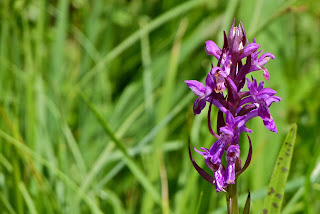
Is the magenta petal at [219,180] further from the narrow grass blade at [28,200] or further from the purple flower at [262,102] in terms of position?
the narrow grass blade at [28,200]

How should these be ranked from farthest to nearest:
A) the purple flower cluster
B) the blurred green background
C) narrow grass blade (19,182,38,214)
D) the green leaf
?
the blurred green background
narrow grass blade (19,182,38,214)
the green leaf
the purple flower cluster

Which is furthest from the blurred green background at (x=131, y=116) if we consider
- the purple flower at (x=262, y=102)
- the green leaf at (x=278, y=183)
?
the purple flower at (x=262, y=102)

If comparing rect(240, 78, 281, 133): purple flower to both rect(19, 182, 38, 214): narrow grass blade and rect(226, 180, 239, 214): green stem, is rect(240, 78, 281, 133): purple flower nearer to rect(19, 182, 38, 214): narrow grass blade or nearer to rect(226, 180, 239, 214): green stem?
rect(226, 180, 239, 214): green stem

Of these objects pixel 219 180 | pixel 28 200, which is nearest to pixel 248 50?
pixel 219 180

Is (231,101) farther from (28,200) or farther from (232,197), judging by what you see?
(28,200)

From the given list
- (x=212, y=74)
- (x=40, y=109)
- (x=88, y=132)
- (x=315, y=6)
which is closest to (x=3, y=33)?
(x=40, y=109)

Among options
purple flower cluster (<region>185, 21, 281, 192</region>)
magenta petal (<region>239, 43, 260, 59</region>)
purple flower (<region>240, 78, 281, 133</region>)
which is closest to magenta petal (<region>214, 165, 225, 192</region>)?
purple flower cluster (<region>185, 21, 281, 192</region>)

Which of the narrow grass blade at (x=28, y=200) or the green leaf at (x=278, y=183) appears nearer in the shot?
the green leaf at (x=278, y=183)

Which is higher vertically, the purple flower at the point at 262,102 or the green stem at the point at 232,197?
the purple flower at the point at 262,102
